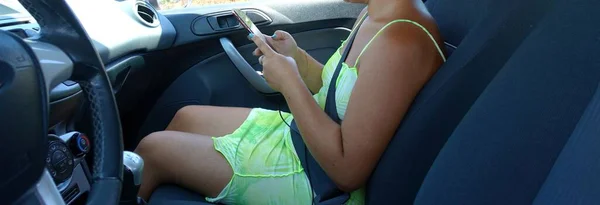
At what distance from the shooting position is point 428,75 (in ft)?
4.35

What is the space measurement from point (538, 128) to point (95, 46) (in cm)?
92

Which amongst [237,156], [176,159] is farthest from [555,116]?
[176,159]

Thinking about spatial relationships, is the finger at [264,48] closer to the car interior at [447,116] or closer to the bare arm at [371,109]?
the bare arm at [371,109]

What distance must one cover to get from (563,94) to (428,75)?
44 centimetres

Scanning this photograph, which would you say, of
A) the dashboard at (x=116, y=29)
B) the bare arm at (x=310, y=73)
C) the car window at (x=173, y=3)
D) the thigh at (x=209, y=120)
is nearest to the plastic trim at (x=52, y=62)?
the dashboard at (x=116, y=29)

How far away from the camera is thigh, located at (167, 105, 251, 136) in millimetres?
1758

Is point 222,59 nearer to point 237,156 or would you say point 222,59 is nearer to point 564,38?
point 237,156

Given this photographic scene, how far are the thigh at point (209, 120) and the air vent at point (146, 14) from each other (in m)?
0.34

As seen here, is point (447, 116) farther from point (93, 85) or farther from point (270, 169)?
point (93, 85)

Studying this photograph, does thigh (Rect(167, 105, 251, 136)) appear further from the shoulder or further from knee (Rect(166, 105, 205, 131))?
the shoulder

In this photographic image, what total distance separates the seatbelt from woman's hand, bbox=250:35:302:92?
109 millimetres

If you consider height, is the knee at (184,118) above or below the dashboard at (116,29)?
below

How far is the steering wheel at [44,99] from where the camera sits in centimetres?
71

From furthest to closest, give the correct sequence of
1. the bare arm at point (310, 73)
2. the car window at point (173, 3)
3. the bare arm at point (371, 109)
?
the car window at point (173, 3), the bare arm at point (310, 73), the bare arm at point (371, 109)
